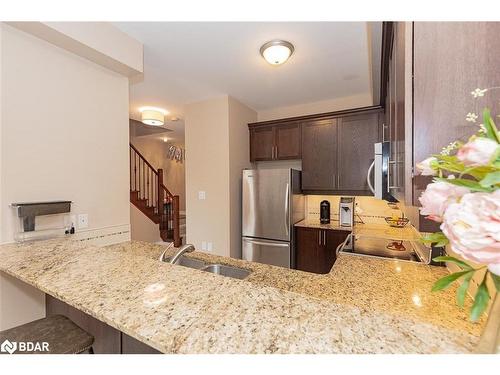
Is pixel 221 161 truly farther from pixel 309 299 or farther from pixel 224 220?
pixel 309 299

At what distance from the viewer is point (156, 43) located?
1.93 m

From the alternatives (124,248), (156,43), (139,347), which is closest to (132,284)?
(139,347)

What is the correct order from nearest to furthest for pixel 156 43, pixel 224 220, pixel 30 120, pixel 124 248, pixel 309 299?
pixel 309 299 < pixel 30 120 < pixel 124 248 < pixel 156 43 < pixel 224 220

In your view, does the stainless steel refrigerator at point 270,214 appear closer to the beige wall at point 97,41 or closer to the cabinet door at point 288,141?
the cabinet door at point 288,141

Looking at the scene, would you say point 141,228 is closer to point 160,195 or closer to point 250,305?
point 160,195

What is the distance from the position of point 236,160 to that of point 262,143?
0.55 meters

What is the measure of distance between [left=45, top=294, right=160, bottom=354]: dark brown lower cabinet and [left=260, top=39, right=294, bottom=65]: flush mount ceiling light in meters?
2.22

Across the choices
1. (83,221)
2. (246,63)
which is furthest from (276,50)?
(83,221)

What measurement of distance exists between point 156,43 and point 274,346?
2.30 m

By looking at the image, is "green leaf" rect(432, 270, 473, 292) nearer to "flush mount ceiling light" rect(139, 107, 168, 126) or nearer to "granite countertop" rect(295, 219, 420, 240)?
"granite countertop" rect(295, 219, 420, 240)

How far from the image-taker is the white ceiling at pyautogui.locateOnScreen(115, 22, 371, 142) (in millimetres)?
1762

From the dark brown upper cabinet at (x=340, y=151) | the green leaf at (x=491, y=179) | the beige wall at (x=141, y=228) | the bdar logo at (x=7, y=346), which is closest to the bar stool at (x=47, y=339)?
the bdar logo at (x=7, y=346)

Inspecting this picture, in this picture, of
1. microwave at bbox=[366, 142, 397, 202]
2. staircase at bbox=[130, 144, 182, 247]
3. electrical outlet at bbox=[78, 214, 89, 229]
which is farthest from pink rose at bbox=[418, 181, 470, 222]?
staircase at bbox=[130, 144, 182, 247]
